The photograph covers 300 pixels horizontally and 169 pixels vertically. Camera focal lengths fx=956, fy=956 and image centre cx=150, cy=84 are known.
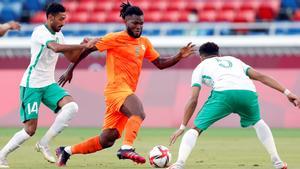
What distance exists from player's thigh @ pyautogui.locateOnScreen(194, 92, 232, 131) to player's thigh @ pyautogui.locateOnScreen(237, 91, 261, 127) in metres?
0.19

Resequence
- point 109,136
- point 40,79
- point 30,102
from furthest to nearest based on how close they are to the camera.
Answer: point 40,79, point 30,102, point 109,136

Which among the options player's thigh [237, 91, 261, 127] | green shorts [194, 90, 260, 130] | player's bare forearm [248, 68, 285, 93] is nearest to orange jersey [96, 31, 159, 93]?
Answer: green shorts [194, 90, 260, 130]

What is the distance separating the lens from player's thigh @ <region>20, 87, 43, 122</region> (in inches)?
566

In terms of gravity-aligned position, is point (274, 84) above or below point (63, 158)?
above

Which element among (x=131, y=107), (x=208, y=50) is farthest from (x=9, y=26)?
(x=208, y=50)

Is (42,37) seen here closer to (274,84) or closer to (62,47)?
(62,47)

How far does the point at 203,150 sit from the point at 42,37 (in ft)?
14.4

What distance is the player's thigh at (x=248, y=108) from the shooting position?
12.8 metres

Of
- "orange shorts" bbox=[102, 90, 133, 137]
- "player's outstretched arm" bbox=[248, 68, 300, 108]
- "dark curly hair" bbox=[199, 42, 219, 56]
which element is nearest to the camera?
"player's outstretched arm" bbox=[248, 68, 300, 108]

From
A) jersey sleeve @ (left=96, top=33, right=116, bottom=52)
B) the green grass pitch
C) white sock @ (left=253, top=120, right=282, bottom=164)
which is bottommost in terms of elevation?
the green grass pitch

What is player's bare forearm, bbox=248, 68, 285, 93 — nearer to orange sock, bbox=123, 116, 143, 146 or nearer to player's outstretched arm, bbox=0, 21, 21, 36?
orange sock, bbox=123, 116, 143, 146

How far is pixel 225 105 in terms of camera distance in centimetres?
1280

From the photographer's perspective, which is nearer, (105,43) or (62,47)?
(62,47)

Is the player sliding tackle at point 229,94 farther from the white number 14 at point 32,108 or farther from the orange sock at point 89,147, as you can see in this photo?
the white number 14 at point 32,108
